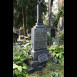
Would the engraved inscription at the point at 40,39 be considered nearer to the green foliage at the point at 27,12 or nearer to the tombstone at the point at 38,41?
the tombstone at the point at 38,41

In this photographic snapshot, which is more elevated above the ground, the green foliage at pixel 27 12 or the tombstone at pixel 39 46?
the green foliage at pixel 27 12

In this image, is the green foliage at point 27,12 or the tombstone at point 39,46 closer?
the tombstone at point 39,46

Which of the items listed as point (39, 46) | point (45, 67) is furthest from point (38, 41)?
point (45, 67)

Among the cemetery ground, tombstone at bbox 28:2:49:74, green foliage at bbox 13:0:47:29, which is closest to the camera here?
the cemetery ground

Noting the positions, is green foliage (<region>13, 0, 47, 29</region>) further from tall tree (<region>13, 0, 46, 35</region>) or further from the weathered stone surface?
the weathered stone surface

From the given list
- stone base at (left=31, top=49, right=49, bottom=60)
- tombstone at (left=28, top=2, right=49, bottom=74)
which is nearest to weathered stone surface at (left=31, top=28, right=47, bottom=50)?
tombstone at (left=28, top=2, right=49, bottom=74)

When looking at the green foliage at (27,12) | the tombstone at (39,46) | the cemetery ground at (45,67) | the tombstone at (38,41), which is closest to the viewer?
the cemetery ground at (45,67)

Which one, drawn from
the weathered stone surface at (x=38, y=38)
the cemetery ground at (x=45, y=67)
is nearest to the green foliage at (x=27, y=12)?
the weathered stone surface at (x=38, y=38)

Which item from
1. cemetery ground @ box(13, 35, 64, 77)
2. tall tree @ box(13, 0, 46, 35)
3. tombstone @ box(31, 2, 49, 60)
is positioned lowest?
cemetery ground @ box(13, 35, 64, 77)

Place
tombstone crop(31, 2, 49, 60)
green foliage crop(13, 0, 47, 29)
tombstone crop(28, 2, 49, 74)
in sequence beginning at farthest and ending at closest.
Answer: green foliage crop(13, 0, 47, 29)
tombstone crop(31, 2, 49, 60)
tombstone crop(28, 2, 49, 74)

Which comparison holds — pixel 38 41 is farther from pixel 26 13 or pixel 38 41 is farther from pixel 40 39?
pixel 26 13
